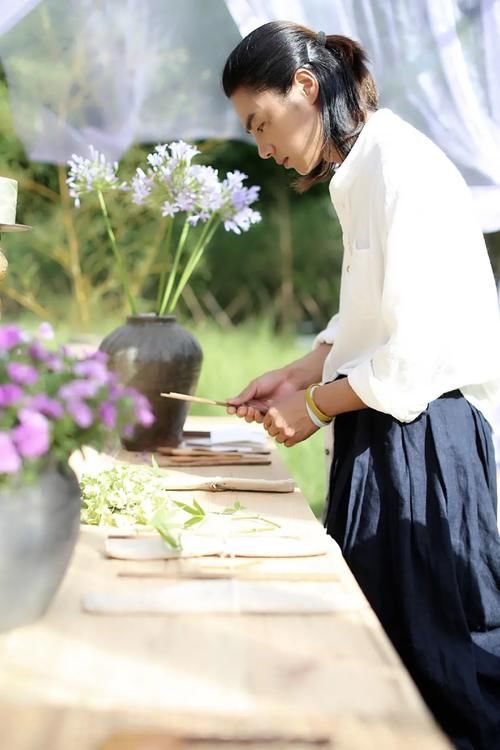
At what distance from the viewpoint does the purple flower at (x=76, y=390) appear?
845 mm

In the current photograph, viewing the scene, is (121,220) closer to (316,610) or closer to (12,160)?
(12,160)

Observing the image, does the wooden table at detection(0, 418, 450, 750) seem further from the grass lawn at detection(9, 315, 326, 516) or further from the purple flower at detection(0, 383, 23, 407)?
the grass lawn at detection(9, 315, 326, 516)

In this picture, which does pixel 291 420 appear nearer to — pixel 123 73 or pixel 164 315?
pixel 164 315

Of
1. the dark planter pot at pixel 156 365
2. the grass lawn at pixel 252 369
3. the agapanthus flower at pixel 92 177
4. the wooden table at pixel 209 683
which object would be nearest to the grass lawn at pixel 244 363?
the grass lawn at pixel 252 369

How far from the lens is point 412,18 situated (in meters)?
2.62

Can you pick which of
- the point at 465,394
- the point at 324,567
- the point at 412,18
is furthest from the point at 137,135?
the point at 324,567

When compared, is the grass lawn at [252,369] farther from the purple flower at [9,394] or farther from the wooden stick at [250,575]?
the purple flower at [9,394]

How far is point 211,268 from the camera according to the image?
998 cm

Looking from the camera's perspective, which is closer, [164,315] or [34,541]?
[34,541]

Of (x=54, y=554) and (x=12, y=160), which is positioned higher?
(x=12, y=160)

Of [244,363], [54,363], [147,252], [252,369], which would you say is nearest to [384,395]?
[54,363]

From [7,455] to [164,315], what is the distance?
1353 millimetres

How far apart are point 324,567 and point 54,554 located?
38 cm

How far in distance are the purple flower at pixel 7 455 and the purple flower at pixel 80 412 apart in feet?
0.21
